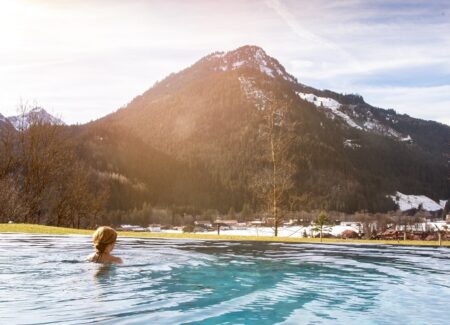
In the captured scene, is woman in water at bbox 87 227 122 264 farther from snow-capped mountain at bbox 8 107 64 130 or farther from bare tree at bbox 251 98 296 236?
snow-capped mountain at bbox 8 107 64 130

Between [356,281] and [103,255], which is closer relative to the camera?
[356,281]

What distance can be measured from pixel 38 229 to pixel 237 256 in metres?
Result: 11.3

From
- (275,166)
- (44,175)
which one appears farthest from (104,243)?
(44,175)

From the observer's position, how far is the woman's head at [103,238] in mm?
9781

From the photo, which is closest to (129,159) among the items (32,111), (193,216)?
(193,216)

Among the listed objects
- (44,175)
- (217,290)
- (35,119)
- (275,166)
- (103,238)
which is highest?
(35,119)

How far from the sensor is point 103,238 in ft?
32.4

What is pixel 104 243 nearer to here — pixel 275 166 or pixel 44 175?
pixel 275 166

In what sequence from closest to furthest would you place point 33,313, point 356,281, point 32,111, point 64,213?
point 33,313
point 356,281
point 64,213
point 32,111

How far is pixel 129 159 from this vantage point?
162 meters

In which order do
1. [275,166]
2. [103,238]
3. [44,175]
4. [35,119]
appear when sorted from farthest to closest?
[35,119], [44,175], [275,166], [103,238]

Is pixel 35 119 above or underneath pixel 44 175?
above

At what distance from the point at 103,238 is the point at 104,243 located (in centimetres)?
16

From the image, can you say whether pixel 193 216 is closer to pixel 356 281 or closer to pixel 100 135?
pixel 100 135
